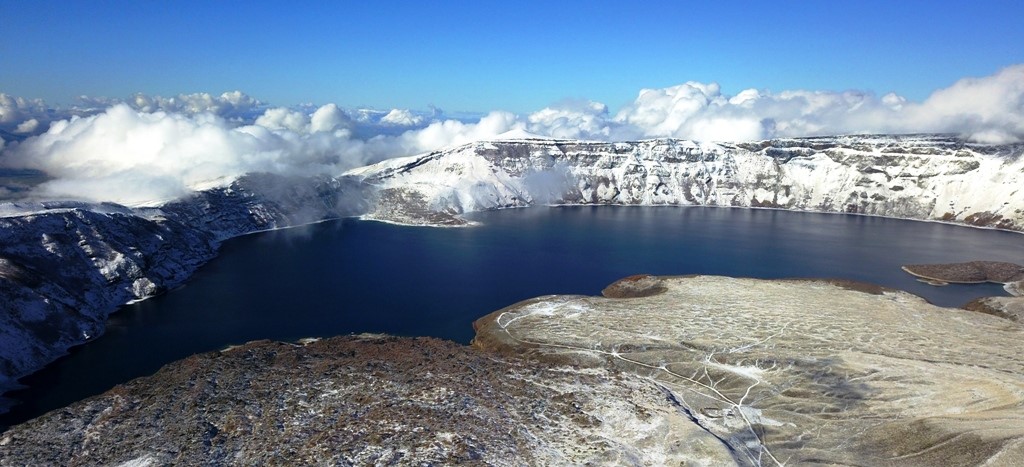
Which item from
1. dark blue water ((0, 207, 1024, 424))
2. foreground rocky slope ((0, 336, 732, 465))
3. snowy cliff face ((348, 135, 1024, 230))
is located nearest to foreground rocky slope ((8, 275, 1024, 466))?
foreground rocky slope ((0, 336, 732, 465))

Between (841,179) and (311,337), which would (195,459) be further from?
(841,179)

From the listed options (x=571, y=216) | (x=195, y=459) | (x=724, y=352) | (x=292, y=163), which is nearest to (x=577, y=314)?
(x=724, y=352)

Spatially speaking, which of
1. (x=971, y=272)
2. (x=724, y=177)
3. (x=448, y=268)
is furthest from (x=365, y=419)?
(x=724, y=177)

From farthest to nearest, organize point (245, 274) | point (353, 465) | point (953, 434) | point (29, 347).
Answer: point (245, 274) < point (29, 347) < point (953, 434) < point (353, 465)

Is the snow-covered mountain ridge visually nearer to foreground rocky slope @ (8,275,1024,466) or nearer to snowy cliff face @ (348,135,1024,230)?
snowy cliff face @ (348,135,1024,230)

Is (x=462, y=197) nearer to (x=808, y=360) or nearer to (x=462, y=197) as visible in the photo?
(x=462, y=197)

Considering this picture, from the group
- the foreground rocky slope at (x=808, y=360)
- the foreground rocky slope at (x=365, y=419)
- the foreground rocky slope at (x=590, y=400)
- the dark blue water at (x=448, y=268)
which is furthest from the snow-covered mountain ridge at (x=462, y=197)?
the foreground rocky slope at (x=808, y=360)
